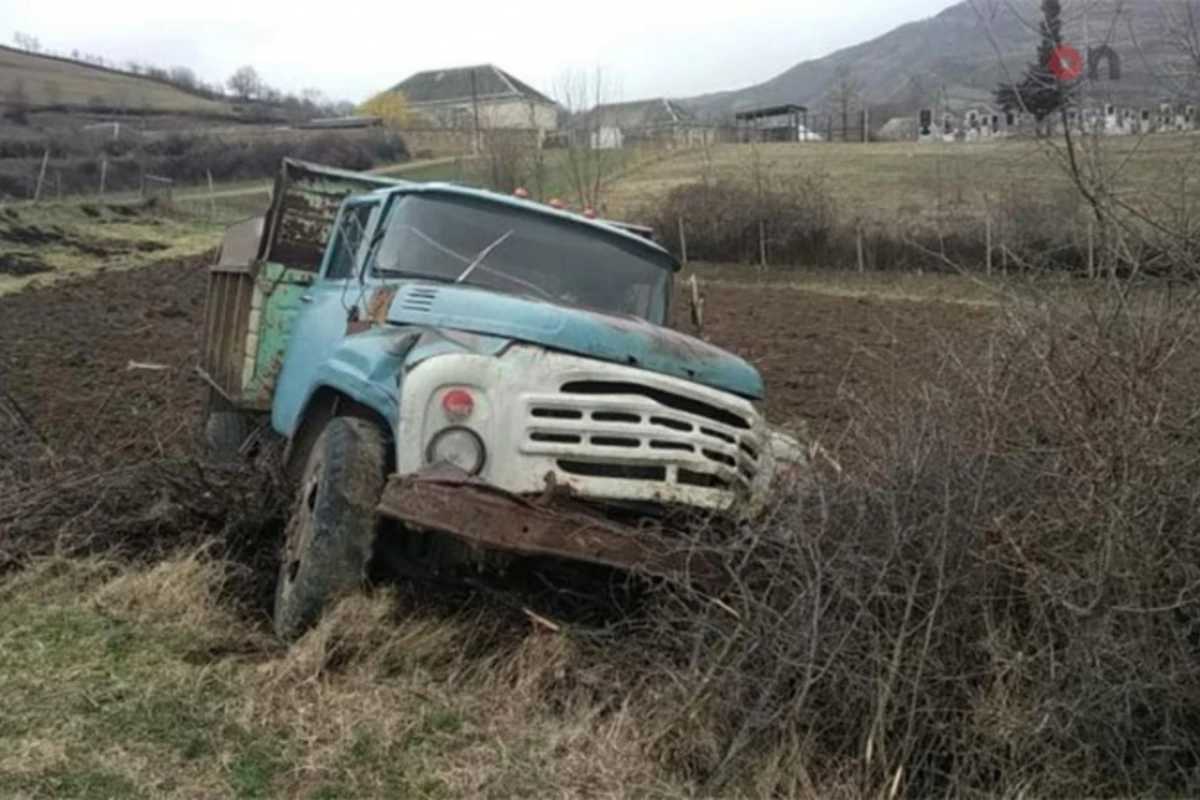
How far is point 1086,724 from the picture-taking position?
12.9 ft

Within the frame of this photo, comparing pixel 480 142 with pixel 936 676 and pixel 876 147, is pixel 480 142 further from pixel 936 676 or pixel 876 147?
pixel 936 676

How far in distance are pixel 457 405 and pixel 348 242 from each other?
2.53 meters

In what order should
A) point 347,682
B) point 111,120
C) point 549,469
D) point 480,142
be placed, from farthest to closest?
1. point 111,120
2. point 480,142
3. point 549,469
4. point 347,682

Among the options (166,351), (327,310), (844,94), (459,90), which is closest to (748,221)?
(166,351)

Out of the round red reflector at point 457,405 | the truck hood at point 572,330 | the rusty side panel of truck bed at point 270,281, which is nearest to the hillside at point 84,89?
the rusty side panel of truck bed at point 270,281

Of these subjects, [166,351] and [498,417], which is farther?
[166,351]

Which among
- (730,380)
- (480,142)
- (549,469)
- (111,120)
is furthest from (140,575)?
(111,120)

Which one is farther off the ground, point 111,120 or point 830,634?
point 111,120

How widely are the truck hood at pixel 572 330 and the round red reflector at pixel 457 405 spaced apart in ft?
1.56

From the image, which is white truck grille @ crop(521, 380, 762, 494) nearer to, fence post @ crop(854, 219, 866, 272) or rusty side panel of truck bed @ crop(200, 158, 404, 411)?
rusty side panel of truck bed @ crop(200, 158, 404, 411)

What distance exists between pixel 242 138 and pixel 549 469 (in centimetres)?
5859

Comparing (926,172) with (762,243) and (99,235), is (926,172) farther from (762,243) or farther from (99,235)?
(99,235)

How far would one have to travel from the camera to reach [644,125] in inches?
2657

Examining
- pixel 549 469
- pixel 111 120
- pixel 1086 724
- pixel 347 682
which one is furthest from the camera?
pixel 111 120
